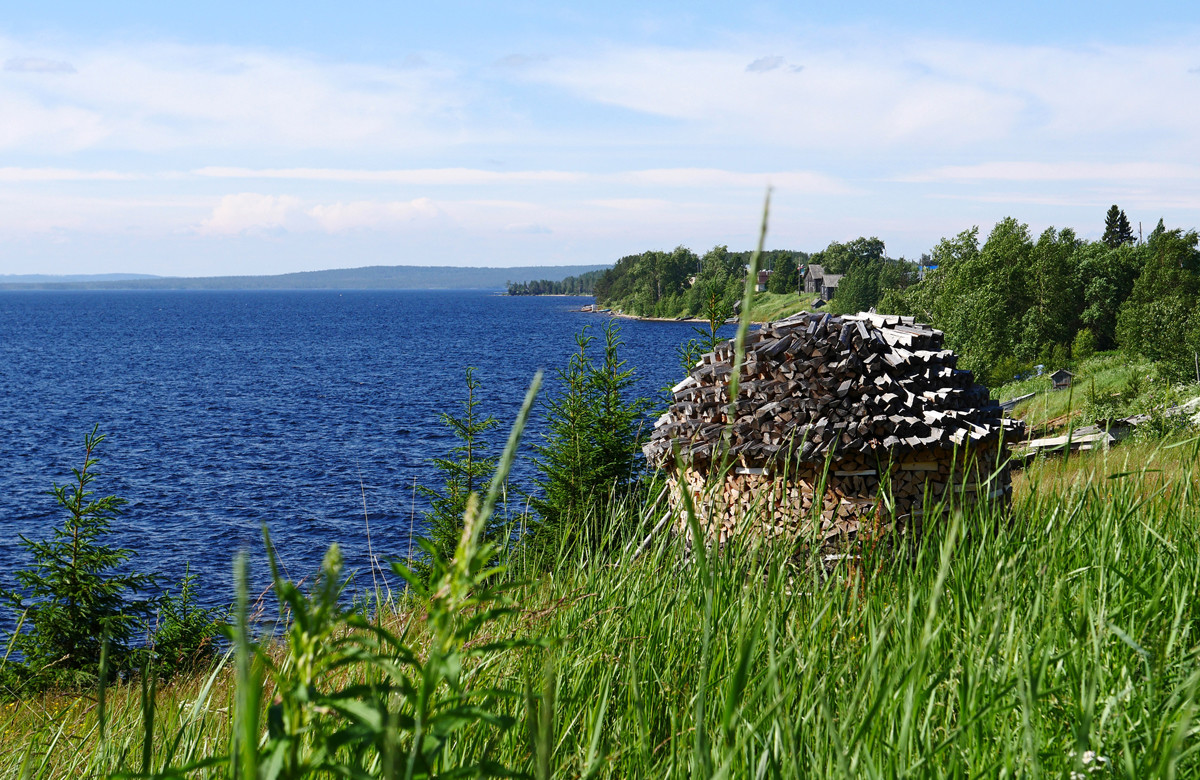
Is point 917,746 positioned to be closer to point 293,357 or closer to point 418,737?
point 418,737

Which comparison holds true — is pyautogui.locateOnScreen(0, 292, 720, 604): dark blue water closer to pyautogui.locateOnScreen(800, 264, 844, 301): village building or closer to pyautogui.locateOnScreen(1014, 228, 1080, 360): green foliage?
pyautogui.locateOnScreen(800, 264, 844, 301): village building

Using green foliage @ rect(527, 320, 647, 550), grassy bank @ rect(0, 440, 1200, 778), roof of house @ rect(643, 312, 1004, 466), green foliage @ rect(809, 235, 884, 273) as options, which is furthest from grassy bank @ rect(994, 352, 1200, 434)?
green foliage @ rect(809, 235, 884, 273)

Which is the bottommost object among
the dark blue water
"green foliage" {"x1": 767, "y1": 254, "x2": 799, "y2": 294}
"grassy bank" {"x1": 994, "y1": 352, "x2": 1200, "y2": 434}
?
the dark blue water

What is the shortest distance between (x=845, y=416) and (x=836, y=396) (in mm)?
198

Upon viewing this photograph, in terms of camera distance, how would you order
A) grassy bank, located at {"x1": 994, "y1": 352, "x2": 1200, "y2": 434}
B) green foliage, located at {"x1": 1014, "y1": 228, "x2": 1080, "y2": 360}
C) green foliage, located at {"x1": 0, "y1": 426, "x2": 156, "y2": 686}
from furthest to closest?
green foliage, located at {"x1": 1014, "y1": 228, "x2": 1080, "y2": 360}
grassy bank, located at {"x1": 994, "y1": 352, "x2": 1200, "y2": 434}
green foliage, located at {"x1": 0, "y1": 426, "x2": 156, "y2": 686}

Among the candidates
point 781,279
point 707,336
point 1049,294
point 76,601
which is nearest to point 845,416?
point 707,336

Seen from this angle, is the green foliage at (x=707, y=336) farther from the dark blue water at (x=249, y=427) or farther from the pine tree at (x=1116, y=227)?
the pine tree at (x=1116, y=227)

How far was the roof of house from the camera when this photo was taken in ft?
20.9

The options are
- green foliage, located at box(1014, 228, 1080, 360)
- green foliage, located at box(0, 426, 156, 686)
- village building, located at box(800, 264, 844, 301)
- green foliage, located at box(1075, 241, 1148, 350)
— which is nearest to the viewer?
green foliage, located at box(0, 426, 156, 686)

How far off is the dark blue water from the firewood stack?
3423 millimetres

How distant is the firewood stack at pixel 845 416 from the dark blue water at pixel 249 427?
3.42 meters

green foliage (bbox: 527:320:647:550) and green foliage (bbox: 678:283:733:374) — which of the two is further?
green foliage (bbox: 527:320:647:550)

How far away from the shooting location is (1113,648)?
6.61 feet

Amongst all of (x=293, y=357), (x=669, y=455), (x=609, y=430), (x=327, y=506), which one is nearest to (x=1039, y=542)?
(x=669, y=455)
